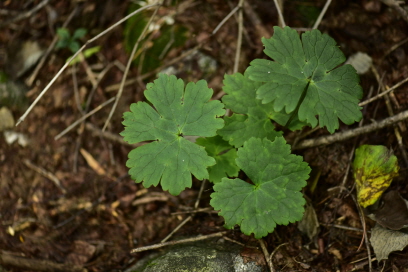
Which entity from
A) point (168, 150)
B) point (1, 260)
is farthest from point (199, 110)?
point (1, 260)

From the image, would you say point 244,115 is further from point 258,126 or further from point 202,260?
point 202,260

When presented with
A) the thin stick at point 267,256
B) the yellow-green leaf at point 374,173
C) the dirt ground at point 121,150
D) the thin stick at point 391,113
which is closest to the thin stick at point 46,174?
the dirt ground at point 121,150

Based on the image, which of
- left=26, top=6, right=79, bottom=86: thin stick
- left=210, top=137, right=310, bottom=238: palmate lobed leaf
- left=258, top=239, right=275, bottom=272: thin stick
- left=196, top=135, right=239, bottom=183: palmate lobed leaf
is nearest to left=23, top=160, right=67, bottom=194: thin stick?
left=26, top=6, right=79, bottom=86: thin stick

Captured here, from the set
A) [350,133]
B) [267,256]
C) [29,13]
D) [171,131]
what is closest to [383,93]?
[350,133]

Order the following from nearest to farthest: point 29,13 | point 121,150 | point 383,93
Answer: point 383,93
point 121,150
point 29,13

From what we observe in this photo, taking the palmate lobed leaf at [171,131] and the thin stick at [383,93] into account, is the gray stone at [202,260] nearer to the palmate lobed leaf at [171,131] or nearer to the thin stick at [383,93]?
the palmate lobed leaf at [171,131]

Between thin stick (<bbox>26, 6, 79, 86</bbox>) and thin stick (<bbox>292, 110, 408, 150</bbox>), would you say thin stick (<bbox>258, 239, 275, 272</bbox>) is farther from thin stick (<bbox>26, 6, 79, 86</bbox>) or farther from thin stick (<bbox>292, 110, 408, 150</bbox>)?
thin stick (<bbox>26, 6, 79, 86</bbox>)
